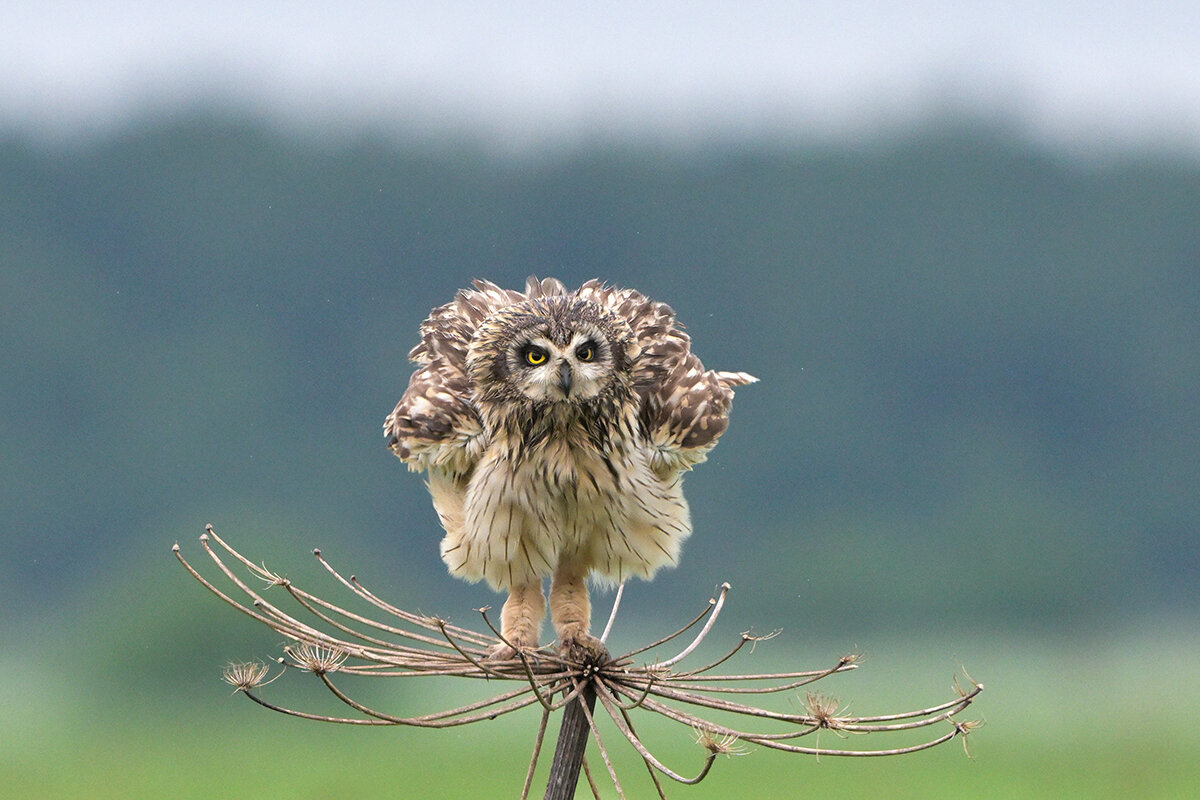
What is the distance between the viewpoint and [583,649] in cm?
443

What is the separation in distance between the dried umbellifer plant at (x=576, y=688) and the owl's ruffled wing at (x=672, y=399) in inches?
56.8

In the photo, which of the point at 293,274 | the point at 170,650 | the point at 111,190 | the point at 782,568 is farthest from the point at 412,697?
the point at 111,190

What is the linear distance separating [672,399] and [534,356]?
1.03 meters

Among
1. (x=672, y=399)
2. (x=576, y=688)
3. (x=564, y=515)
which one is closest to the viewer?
(x=576, y=688)

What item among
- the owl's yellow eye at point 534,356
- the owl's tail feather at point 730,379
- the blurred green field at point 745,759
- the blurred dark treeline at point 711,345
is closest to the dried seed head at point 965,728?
the owl's yellow eye at point 534,356

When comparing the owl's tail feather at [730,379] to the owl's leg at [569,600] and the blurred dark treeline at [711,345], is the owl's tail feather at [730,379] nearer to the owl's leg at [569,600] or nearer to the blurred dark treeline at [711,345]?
the owl's leg at [569,600]

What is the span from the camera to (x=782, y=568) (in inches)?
2149

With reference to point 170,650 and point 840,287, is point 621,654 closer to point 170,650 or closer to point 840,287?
point 170,650

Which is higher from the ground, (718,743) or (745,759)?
(745,759)

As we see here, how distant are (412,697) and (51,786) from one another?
11701mm

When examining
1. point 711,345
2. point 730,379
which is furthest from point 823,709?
point 711,345

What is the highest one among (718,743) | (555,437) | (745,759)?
(745,759)

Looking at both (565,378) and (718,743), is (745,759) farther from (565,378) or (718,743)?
(718,743)

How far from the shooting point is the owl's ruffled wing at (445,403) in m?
5.50
